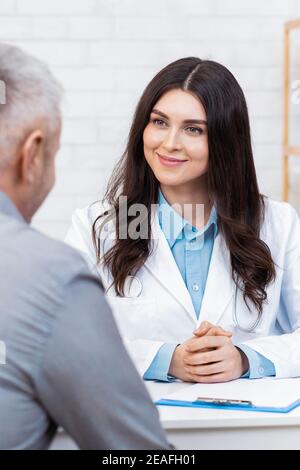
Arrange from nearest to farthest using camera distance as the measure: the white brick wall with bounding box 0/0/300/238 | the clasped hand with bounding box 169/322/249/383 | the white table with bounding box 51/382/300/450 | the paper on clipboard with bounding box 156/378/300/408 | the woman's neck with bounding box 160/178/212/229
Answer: the white table with bounding box 51/382/300/450 < the paper on clipboard with bounding box 156/378/300/408 < the clasped hand with bounding box 169/322/249/383 < the woman's neck with bounding box 160/178/212/229 < the white brick wall with bounding box 0/0/300/238

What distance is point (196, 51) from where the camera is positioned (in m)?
3.47

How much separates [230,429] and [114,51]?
86.2 inches

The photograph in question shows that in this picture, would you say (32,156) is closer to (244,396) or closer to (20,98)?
(20,98)

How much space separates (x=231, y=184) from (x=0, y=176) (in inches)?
46.1

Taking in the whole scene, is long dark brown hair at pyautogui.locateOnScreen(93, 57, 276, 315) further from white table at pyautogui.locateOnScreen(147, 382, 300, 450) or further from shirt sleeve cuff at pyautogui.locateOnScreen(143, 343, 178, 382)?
white table at pyautogui.locateOnScreen(147, 382, 300, 450)

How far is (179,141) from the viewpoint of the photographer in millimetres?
2209

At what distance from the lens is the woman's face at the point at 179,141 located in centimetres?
221

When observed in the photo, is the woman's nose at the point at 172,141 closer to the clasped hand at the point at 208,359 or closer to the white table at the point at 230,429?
the clasped hand at the point at 208,359

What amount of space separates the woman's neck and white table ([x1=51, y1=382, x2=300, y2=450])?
2.55ft

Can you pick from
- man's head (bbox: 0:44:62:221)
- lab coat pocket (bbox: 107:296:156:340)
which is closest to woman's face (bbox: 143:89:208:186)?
lab coat pocket (bbox: 107:296:156:340)

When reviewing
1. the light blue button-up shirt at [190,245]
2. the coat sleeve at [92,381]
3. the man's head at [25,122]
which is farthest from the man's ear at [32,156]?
the light blue button-up shirt at [190,245]

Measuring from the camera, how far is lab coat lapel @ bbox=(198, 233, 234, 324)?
2.18 m

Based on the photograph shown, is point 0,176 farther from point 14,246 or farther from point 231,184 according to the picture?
point 231,184

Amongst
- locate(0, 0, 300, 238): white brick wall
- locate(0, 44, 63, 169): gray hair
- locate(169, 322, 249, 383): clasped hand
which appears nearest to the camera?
locate(0, 44, 63, 169): gray hair
